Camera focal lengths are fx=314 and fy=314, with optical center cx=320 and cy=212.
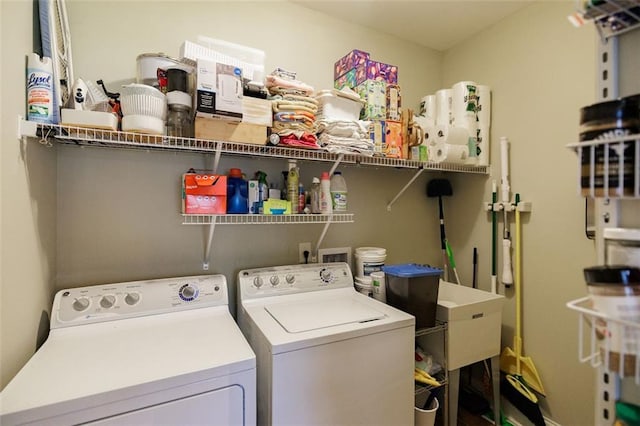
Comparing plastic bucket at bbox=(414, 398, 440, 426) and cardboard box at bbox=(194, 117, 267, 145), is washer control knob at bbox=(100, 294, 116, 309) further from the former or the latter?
plastic bucket at bbox=(414, 398, 440, 426)

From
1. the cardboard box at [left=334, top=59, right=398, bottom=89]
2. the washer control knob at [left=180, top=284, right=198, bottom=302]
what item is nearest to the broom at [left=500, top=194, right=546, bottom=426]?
the cardboard box at [left=334, top=59, right=398, bottom=89]

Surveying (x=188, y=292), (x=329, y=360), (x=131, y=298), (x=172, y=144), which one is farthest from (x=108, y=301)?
(x=329, y=360)

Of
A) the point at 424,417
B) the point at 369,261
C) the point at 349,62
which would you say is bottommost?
the point at 424,417

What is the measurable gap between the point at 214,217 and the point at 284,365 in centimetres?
72

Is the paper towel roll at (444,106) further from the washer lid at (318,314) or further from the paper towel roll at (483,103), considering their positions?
the washer lid at (318,314)

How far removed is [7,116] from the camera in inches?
38.1

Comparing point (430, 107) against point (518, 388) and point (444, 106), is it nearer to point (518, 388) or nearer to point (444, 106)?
point (444, 106)

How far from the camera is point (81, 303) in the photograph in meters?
1.30

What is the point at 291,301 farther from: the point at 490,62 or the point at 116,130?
the point at 490,62

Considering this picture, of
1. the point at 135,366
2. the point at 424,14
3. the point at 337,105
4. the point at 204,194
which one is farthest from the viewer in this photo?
the point at 424,14

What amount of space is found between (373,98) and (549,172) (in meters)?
1.14

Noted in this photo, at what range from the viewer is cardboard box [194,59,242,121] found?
4.22 ft

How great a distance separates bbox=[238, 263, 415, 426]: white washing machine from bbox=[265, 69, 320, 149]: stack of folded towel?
0.77 meters

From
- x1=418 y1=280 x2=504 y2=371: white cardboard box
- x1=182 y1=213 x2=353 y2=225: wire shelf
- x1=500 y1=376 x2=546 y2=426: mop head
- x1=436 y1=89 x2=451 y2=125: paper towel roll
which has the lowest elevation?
A: x1=500 y1=376 x2=546 y2=426: mop head
